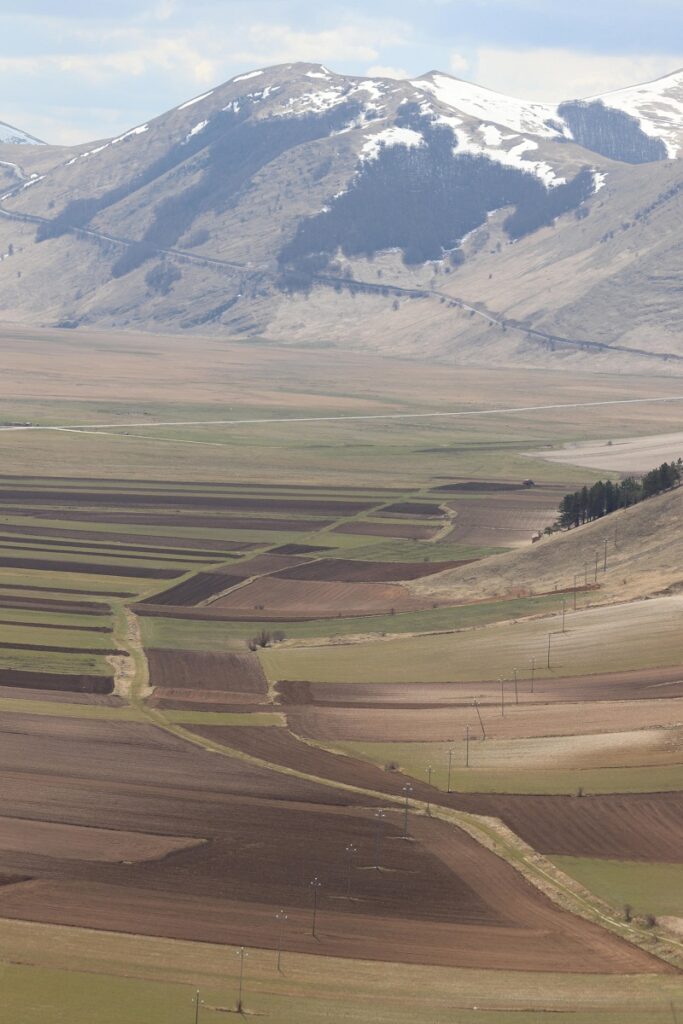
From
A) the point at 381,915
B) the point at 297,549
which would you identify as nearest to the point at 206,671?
the point at 381,915

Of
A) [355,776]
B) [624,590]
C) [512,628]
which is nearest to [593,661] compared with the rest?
[512,628]

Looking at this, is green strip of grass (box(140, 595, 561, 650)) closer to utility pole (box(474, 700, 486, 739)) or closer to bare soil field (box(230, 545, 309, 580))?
bare soil field (box(230, 545, 309, 580))

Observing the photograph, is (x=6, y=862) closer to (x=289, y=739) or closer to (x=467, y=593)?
(x=289, y=739)

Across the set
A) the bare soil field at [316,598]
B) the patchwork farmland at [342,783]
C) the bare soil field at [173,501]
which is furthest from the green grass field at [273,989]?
the bare soil field at [173,501]

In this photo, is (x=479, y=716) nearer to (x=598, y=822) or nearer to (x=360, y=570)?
(x=598, y=822)

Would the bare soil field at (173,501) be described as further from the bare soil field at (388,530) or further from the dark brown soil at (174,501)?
the bare soil field at (388,530)

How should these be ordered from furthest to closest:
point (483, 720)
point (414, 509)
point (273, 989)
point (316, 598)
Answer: point (414, 509) < point (316, 598) < point (483, 720) < point (273, 989)

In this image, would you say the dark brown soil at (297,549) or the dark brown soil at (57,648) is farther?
the dark brown soil at (297,549)
